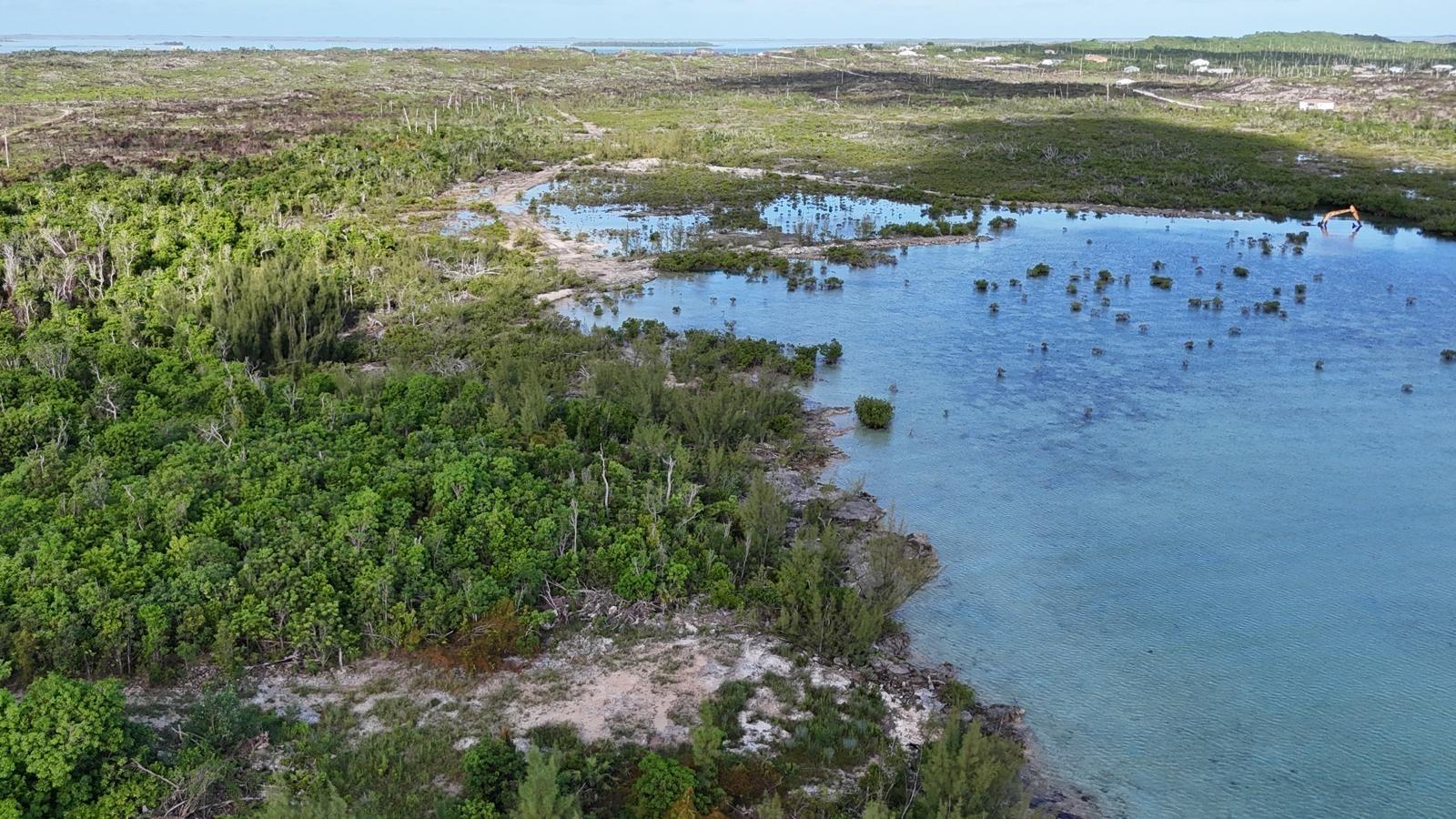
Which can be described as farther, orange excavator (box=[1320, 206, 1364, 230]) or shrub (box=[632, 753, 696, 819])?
orange excavator (box=[1320, 206, 1364, 230])

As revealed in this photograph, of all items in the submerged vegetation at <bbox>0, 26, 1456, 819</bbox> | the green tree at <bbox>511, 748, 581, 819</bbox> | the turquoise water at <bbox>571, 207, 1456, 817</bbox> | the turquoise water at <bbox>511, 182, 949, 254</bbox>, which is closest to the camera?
the green tree at <bbox>511, 748, 581, 819</bbox>

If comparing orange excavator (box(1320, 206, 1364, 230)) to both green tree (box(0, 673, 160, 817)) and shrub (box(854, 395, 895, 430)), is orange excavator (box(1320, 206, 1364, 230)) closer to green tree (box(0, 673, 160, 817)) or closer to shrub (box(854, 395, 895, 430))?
shrub (box(854, 395, 895, 430))

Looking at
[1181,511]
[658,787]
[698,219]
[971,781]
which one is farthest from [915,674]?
[698,219]

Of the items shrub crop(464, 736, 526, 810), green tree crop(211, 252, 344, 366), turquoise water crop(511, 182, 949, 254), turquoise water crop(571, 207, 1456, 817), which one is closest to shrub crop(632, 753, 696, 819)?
shrub crop(464, 736, 526, 810)

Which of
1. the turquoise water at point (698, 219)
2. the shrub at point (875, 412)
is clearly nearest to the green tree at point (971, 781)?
the shrub at point (875, 412)

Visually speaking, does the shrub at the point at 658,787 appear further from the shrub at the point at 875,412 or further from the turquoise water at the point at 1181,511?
the shrub at the point at 875,412

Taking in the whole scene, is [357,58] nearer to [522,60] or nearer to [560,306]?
[522,60]
